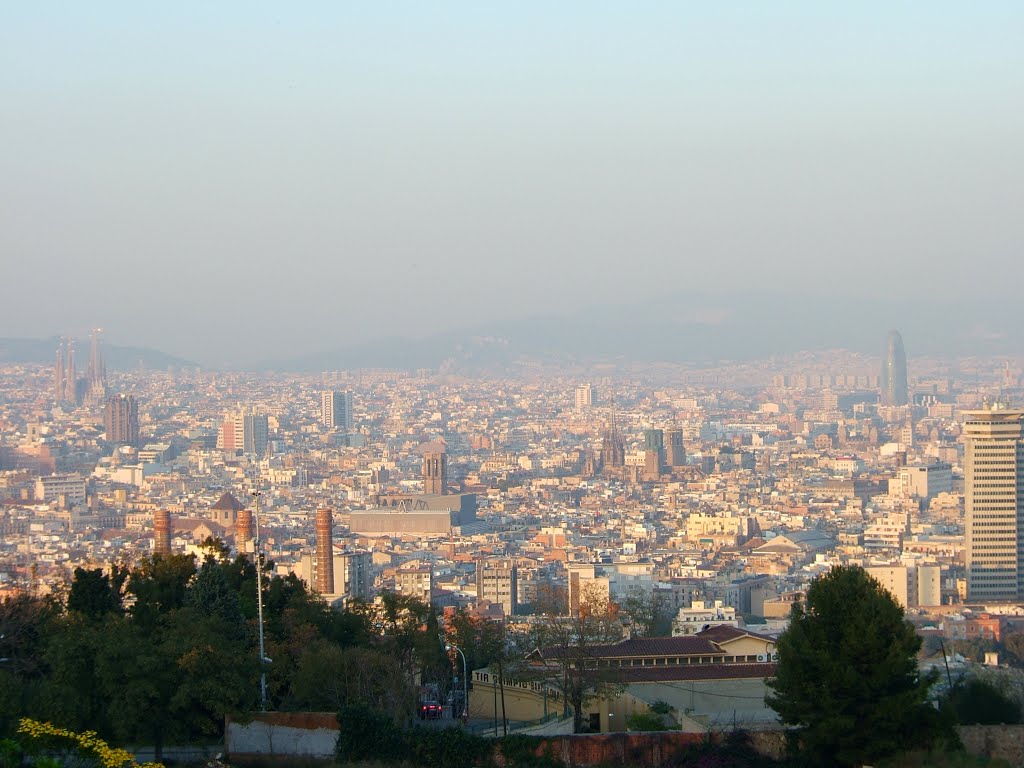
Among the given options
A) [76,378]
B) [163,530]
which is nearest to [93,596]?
[163,530]

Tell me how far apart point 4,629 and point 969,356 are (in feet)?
495

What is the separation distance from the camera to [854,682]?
15.3 m

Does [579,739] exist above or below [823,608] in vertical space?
below

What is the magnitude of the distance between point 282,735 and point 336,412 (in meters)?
119

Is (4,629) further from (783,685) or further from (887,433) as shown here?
(887,433)

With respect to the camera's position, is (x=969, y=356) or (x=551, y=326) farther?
(x=551, y=326)

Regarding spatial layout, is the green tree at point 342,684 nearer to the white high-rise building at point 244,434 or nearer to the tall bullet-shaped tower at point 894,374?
the white high-rise building at point 244,434

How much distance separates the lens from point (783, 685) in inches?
619

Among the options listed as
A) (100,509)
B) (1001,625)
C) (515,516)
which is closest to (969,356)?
(515,516)

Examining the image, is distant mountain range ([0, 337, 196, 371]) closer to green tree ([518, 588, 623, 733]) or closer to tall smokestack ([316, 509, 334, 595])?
tall smokestack ([316, 509, 334, 595])

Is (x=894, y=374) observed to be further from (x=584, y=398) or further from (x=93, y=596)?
(x=93, y=596)

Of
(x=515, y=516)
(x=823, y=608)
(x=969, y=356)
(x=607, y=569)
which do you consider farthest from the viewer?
(x=969, y=356)

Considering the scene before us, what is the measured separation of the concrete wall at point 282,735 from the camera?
16.3 metres

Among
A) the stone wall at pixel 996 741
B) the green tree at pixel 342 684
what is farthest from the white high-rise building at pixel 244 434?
the stone wall at pixel 996 741
